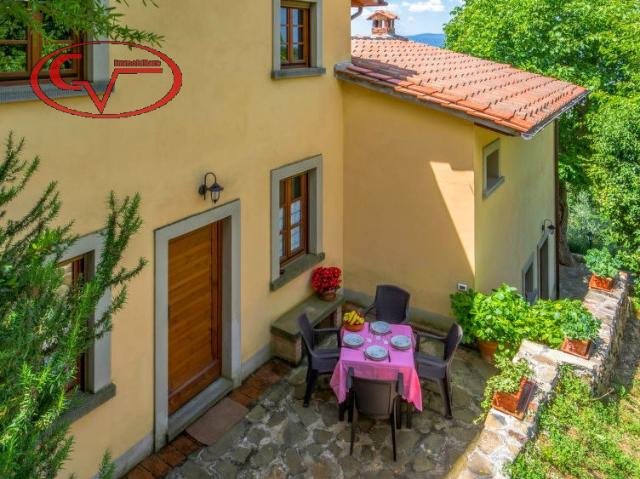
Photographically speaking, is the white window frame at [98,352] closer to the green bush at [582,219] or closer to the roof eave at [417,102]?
the roof eave at [417,102]

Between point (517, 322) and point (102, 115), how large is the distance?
6519 mm

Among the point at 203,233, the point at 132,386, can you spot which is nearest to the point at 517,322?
the point at 203,233

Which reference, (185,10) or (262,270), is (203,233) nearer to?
(262,270)

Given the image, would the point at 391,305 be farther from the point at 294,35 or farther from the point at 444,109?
the point at 294,35

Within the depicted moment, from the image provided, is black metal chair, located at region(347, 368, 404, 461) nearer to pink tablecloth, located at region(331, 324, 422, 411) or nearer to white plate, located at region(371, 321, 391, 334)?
pink tablecloth, located at region(331, 324, 422, 411)

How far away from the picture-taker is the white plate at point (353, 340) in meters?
6.89

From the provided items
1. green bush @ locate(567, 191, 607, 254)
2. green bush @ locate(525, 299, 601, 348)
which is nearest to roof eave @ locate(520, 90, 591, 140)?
green bush @ locate(525, 299, 601, 348)

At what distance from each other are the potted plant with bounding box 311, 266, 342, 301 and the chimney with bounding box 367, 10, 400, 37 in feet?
40.7

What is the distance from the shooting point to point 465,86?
9.12 metres

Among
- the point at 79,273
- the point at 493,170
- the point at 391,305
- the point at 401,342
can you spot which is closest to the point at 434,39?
the point at 493,170

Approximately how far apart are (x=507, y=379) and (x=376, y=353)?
1.65 metres

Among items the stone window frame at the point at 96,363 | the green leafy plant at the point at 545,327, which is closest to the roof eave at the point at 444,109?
the green leafy plant at the point at 545,327

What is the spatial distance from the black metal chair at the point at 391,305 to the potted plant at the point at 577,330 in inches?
94.8

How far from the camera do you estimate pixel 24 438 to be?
7.27 feet
